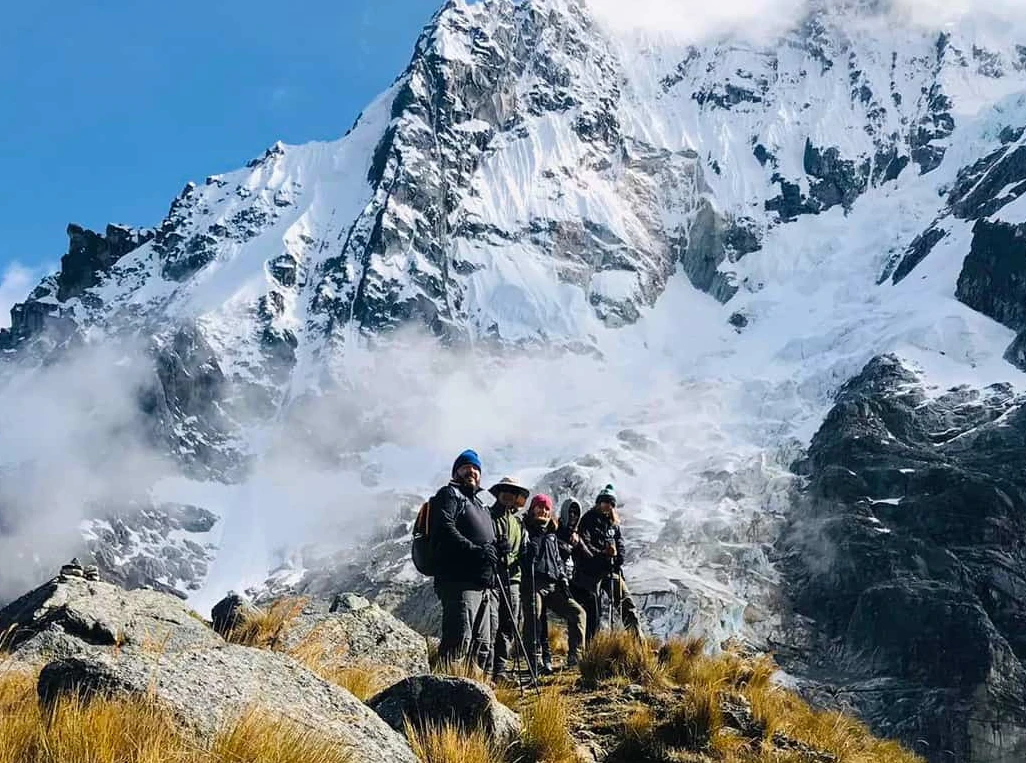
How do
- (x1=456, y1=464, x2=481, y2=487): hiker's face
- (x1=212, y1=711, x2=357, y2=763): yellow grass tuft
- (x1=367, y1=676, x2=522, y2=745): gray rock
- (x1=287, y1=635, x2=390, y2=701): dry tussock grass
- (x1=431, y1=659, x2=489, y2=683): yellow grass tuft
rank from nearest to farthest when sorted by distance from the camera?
(x1=212, y1=711, x2=357, y2=763): yellow grass tuft, (x1=367, y1=676, x2=522, y2=745): gray rock, (x1=287, y1=635, x2=390, y2=701): dry tussock grass, (x1=431, y1=659, x2=489, y2=683): yellow grass tuft, (x1=456, y1=464, x2=481, y2=487): hiker's face

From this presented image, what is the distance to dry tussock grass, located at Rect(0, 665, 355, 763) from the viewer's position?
3.76 meters

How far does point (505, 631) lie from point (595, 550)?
6.60 feet

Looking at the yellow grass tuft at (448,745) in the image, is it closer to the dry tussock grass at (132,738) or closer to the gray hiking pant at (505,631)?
the dry tussock grass at (132,738)

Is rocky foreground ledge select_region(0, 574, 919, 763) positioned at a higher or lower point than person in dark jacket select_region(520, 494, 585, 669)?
lower

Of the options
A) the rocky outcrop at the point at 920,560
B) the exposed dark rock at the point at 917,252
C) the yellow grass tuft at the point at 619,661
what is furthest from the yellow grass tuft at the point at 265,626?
the exposed dark rock at the point at 917,252

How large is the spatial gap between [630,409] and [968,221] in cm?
7283

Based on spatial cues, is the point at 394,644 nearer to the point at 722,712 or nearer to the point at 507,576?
the point at 507,576

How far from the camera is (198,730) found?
13.5 ft

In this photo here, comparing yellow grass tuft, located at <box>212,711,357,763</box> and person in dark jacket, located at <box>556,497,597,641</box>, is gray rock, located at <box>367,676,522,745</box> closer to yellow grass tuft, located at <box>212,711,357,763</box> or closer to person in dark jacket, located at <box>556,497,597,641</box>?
yellow grass tuft, located at <box>212,711,357,763</box>

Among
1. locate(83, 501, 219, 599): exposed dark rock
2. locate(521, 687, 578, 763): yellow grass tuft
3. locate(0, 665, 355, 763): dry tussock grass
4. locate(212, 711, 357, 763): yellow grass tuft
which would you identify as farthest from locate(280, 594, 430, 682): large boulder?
locate(83, 501, 219, 599): exposed dark rock

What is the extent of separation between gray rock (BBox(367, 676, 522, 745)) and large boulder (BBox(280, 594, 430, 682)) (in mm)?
2702

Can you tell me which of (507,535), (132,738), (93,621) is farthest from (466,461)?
(132,738)

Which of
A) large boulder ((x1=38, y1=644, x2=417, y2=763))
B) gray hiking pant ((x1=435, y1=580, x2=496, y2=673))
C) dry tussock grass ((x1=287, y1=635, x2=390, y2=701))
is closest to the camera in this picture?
large boulder ((x1=38, y1=644, x2=417, y2=763))

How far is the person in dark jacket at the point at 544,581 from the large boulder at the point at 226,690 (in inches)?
234
